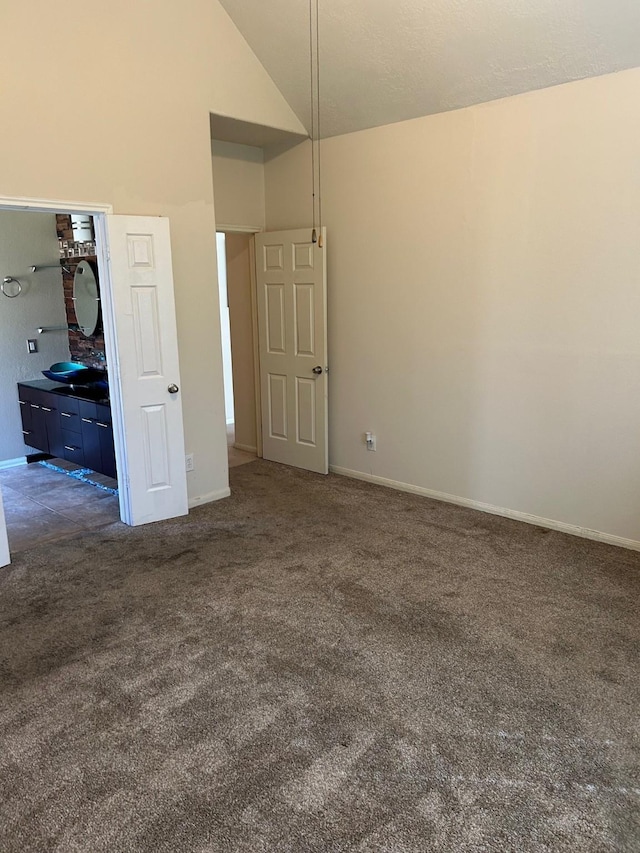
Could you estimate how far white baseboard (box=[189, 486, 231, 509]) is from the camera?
4598 mm

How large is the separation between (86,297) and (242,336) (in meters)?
1.46

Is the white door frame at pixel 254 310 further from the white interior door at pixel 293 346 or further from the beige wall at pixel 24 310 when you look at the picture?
the beige wall at pixel 24 310

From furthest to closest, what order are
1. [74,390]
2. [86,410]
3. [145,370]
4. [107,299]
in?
[74,390] < [86,410] < [145,370] < [107,299]

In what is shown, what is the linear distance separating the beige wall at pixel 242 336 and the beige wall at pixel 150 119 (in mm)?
1289

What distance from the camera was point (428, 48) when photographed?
3.71 meters

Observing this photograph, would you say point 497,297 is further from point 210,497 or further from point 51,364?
point 51,364

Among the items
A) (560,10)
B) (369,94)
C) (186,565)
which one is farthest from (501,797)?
(369,94)

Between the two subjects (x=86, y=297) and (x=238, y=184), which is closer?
(x=238, y=184)

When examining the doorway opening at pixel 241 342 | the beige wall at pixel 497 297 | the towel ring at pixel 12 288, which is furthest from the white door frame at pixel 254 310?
the towel ring at pixel 12 288

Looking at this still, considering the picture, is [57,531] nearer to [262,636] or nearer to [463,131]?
[262,636]

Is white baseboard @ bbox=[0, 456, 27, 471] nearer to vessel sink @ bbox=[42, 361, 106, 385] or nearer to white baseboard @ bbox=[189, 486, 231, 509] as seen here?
vessel sink @ bbox=[42, 361, 106, 385]

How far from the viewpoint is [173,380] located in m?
4.18

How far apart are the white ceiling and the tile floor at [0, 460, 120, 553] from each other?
11.3 feet

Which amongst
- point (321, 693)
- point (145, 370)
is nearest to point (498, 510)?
point (321, 693)
